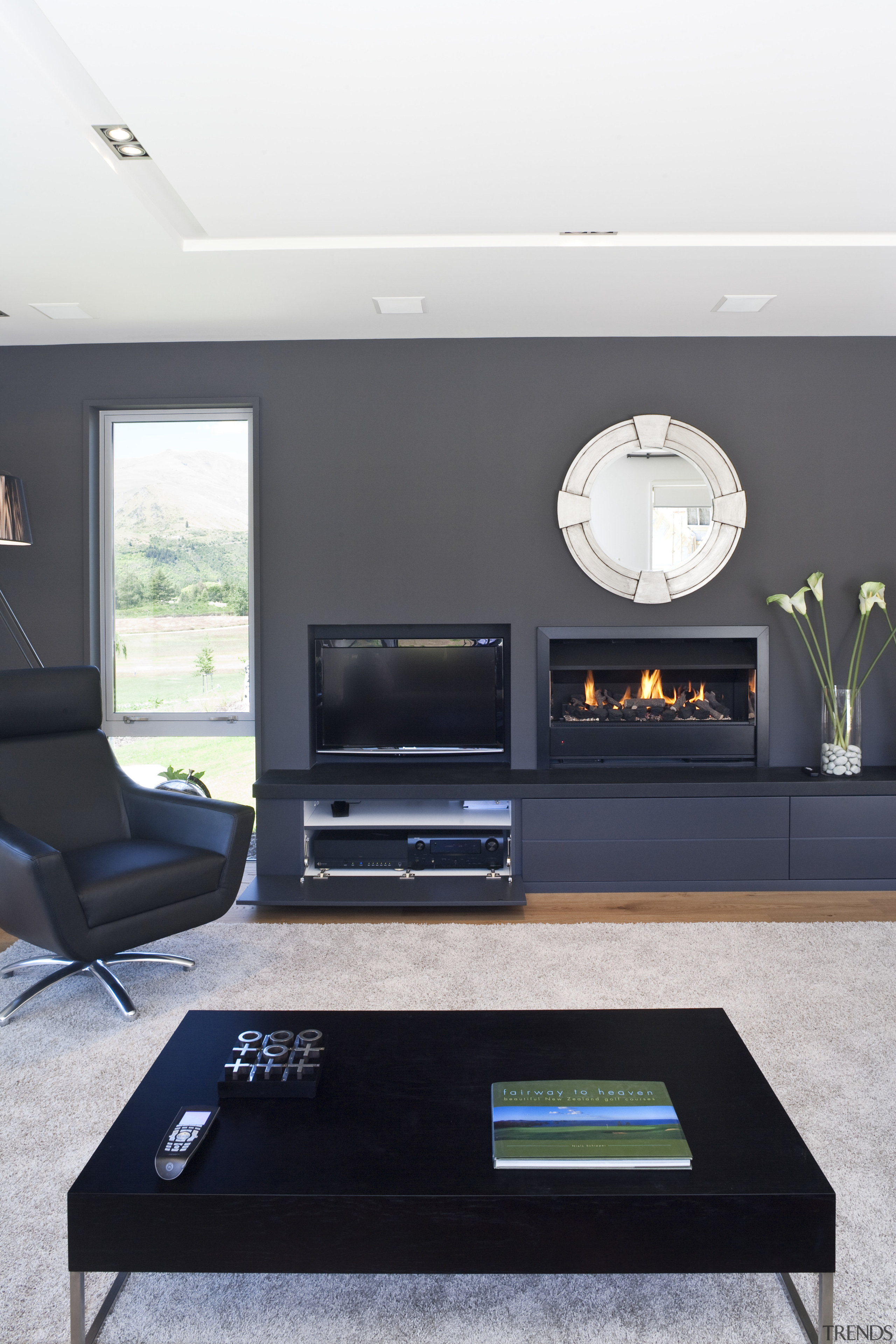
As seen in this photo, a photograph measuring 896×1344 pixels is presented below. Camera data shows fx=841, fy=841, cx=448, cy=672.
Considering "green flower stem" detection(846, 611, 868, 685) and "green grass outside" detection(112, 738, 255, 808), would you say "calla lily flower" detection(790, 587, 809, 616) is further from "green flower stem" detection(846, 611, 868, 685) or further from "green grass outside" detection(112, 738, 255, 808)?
"green grass outside" detection(112, 738, 255, 808)

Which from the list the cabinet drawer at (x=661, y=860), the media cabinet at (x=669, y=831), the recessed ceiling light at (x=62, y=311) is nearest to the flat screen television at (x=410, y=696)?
the media cabinet at (x=669, y=831)

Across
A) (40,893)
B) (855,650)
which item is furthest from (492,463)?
(40,893)

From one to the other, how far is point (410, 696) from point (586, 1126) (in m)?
2.71

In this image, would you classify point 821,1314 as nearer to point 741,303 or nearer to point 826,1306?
point 826,1306

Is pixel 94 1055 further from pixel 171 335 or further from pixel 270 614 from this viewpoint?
pixel 171 335

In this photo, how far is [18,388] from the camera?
4.09 m

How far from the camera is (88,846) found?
3125 mm

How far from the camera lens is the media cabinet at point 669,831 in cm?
370

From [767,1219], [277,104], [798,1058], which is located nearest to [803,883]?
[798,1058]

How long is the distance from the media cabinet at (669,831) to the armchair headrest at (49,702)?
2.74 ft

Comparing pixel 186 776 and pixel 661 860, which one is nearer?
pixel 661 860

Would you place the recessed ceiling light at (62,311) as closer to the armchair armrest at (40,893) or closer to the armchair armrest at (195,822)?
the armchair armrest at (195,822)

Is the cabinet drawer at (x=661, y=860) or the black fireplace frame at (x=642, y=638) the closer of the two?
the cabinet drawer at (x=661, y=860)

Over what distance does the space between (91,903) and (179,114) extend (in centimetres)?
222
